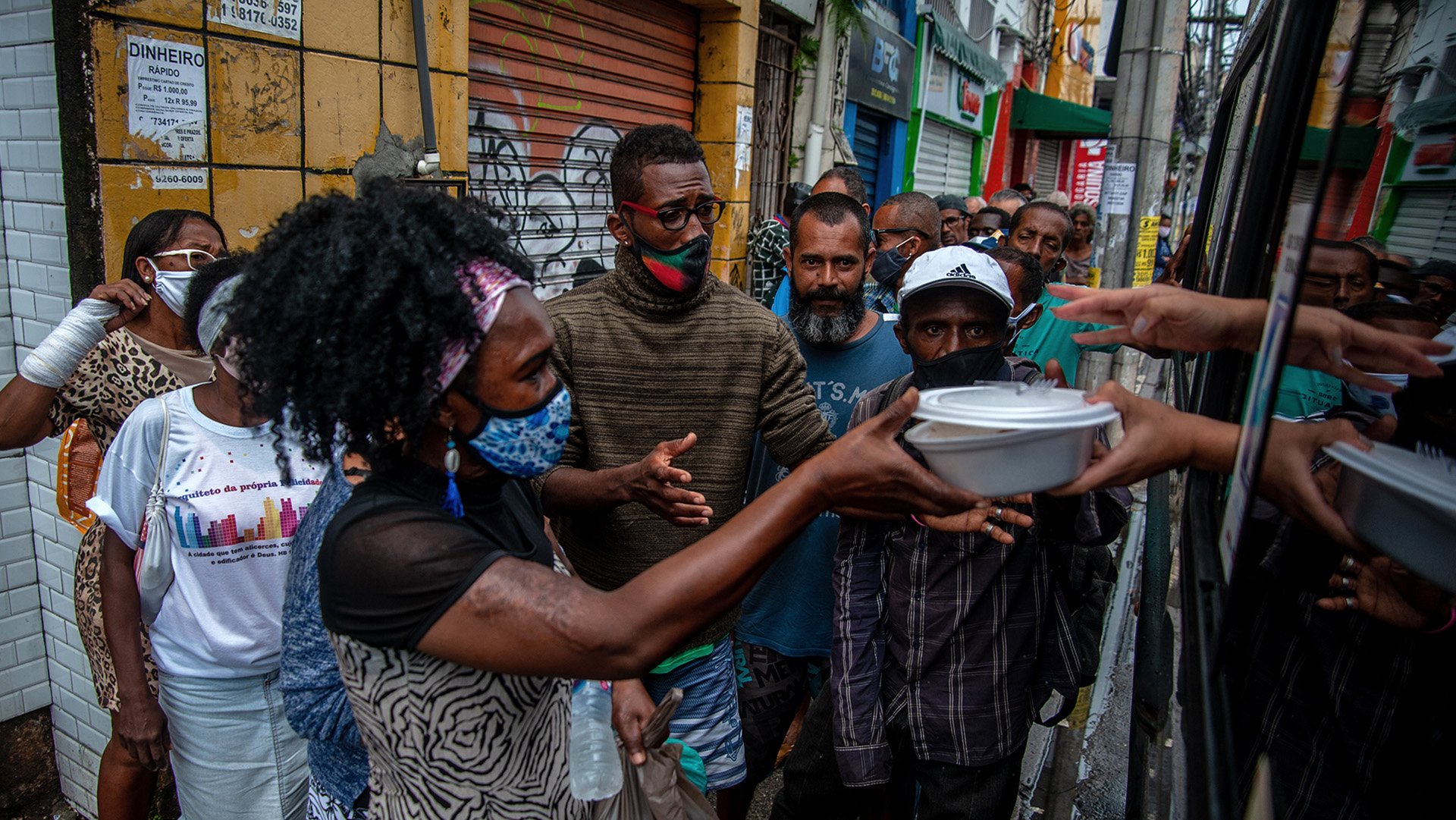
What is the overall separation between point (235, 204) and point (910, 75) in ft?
32.9

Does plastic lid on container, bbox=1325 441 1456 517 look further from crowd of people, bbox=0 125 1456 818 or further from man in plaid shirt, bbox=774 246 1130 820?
man in plaid shirt, bbox=774 246 1130 820

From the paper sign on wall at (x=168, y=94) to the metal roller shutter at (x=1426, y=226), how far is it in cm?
344

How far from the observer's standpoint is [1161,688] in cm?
183

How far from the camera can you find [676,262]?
2.55 metres

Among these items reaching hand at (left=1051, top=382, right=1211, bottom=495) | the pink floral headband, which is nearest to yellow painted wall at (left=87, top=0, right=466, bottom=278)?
the pink floral headband

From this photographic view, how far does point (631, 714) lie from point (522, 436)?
83 cm

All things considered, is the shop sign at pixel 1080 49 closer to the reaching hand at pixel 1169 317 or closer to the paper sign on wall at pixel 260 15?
the paper sign on wall at pixel 260 15

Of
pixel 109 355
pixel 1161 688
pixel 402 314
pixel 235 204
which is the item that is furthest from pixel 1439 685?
pixel 235 204

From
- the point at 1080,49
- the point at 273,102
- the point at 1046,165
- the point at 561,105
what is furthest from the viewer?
the point at 1080,49

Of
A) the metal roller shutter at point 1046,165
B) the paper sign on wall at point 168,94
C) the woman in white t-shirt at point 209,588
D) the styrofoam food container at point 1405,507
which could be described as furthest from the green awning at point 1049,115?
the styrofoam food container at point 1405,507

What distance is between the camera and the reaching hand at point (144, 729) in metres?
2.45

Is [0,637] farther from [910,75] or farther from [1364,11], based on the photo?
[910,75]

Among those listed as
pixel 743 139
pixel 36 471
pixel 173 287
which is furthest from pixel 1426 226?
pixel 743 139

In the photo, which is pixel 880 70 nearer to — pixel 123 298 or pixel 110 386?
pixel 123 298
